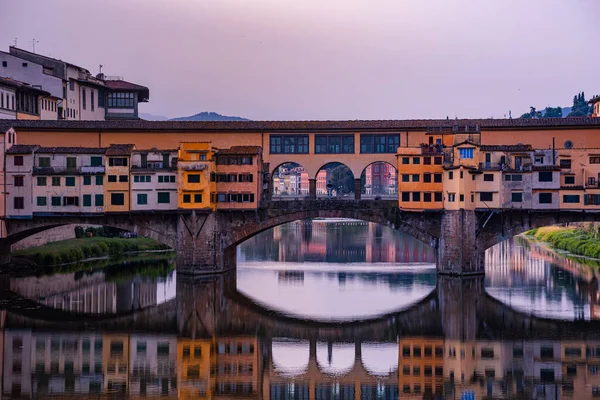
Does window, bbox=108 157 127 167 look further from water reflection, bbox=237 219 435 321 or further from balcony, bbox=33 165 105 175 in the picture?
water reflection, bbox=237 219 435 321

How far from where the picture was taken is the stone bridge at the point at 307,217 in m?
47.6

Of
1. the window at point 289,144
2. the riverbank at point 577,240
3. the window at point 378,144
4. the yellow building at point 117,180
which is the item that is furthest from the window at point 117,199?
the riverbank at point 577,240

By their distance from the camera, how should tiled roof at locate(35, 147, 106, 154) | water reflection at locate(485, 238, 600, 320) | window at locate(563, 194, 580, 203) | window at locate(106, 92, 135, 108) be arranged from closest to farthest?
water reflection at locate(485, 238, 600, 320) → window at locate(563, 194, 580, 203) → tiled roof at locate(35, 147, 106, 154) → window at locate(106, 92, 135, 108)

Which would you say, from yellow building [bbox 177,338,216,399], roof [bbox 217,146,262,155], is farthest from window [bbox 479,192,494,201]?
yellow building [bbox 177,338,216,399]

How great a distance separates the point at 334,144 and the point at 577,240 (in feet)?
65.3

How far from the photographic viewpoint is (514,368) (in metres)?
29.3

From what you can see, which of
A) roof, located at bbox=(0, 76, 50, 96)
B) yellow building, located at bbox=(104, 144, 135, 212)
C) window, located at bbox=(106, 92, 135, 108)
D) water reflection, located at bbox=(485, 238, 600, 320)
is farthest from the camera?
window, located at bbox=(106, 92, 135, 108)

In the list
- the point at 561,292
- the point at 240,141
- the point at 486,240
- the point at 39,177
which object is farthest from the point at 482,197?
the point at 39,177

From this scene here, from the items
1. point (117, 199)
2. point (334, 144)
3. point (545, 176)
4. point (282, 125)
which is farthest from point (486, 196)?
point (117, 199)

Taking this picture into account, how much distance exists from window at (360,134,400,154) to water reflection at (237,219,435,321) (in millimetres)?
6368

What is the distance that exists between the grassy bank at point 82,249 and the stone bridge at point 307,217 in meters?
2.15

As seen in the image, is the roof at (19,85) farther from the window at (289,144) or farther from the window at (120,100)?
the window at (289,144)

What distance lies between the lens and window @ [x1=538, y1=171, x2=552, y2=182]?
47.6 metres

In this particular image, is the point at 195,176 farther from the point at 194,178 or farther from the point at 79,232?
the point at 79,232
